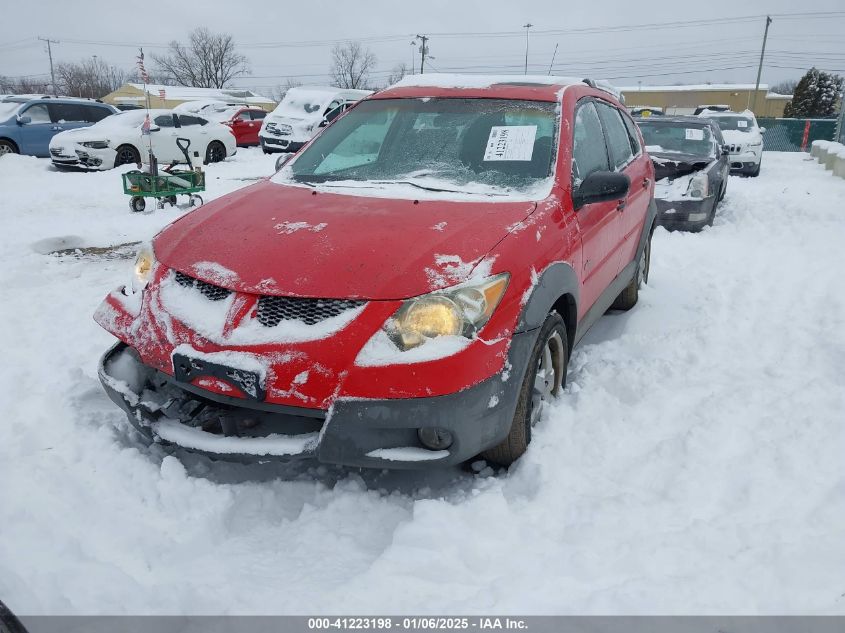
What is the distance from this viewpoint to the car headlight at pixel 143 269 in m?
2.75

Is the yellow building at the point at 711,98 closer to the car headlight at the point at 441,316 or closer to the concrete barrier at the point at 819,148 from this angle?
the concrete barrier at the point at 819,148

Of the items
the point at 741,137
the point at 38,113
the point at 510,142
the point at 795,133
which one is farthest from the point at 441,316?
the point at 795,133

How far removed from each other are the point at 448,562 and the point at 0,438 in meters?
2.20

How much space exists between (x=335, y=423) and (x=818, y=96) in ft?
211

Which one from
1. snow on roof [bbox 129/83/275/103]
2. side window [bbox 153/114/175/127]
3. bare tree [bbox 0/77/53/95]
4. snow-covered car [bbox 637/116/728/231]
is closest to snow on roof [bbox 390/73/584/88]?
snow-covered car [bbox 637/116/728/231]

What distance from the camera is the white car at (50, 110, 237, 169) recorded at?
489 inches

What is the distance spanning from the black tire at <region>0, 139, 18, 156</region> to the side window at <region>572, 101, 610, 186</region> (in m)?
14.5

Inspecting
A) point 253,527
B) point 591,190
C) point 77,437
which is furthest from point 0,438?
point 591,190

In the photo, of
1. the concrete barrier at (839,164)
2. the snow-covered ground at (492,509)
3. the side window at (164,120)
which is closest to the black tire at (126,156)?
the side window at (164,120)

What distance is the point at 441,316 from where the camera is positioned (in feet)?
7.41

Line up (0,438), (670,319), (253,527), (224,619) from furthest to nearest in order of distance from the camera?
(670,319) < (0,438) < (253,527) < (224,619)

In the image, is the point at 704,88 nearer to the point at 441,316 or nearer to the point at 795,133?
the point at 795,133

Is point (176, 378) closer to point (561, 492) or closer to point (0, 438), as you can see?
point (0, 438)

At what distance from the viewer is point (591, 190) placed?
3.06 m
